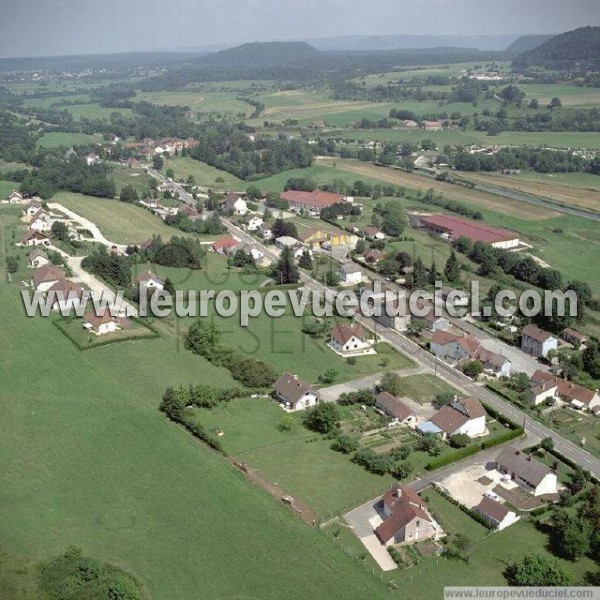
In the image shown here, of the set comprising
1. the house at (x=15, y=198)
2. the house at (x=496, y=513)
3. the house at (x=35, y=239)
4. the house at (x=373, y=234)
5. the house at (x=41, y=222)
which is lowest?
the house at (x=496, y=513)

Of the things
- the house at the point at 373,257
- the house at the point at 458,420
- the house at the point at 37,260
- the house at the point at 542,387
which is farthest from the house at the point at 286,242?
the house at the point at 458,420

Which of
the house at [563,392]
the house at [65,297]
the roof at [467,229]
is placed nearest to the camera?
the house at [563,392]

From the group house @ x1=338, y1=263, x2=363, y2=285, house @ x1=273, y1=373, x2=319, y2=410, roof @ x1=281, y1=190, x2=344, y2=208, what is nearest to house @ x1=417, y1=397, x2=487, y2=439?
house @ x1=273, y1=373, x2=319, y2=410

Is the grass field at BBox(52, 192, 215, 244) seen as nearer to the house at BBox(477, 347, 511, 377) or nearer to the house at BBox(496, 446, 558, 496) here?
the house at BBox(477, 347, 511, 377)

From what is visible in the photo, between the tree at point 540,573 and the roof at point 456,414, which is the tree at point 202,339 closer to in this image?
the roof at point 456,414

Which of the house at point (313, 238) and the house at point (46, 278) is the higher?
the house at point (46, 278)

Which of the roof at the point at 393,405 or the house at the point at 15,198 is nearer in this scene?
the roof at the point at 393,405

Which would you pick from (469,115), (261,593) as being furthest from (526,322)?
(469,115)
